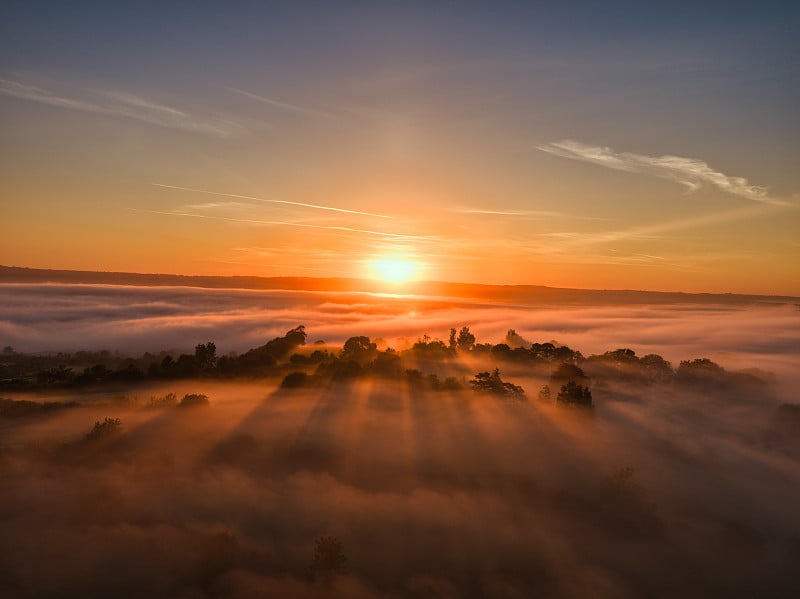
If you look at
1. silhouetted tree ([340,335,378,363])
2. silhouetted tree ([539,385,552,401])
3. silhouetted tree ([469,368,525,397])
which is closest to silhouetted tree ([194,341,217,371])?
silhouetted tree ([340,335,378,363])

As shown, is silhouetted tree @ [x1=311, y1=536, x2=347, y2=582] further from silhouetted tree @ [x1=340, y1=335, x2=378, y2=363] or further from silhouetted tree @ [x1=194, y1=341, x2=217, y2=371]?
silhouetted tree @ [x1=194, y1=341, x2=217, y2=371]

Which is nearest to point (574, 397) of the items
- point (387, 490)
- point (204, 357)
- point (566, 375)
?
point (566, 375)

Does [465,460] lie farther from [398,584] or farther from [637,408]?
[637,408]

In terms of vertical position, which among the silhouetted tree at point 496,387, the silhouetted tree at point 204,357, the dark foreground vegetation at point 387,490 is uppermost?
the silhouetted tree at point 204,357

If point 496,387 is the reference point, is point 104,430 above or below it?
below

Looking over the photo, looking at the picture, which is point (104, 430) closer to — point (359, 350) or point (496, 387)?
point (359, 350)

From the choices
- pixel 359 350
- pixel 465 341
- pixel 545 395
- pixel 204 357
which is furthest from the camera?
pixel 465 341

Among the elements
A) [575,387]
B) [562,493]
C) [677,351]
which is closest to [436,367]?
[575,387]

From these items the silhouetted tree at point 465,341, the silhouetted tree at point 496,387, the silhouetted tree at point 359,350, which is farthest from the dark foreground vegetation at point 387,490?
the silhouetted tree at point 465,341

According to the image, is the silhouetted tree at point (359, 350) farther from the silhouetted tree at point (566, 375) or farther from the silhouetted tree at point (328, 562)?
the silhouetted tree at point (328, 562)

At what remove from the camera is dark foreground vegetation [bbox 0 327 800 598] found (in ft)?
106

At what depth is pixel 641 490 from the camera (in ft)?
154

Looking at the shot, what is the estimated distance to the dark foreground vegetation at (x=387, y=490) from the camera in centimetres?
3231

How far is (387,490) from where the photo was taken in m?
45.0
